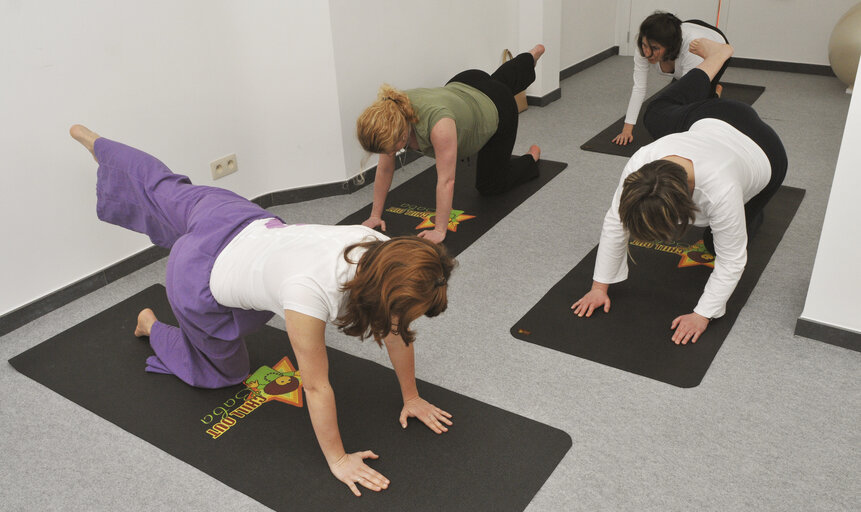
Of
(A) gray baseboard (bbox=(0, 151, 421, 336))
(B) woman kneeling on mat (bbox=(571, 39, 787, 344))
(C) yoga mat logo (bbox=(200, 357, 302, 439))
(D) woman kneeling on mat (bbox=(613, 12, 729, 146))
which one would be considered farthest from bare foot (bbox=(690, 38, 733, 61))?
(C) yoga mat logo (bbox=(200, 357, 302, 439))

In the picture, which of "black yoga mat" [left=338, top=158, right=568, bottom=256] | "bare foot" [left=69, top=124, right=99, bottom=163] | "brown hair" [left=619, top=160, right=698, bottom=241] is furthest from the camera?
"black yoga mat" [left=338, top=158, right=568, bottom=256]

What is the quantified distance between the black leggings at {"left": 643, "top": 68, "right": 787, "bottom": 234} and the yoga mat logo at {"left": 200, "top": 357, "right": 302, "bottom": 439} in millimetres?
1681

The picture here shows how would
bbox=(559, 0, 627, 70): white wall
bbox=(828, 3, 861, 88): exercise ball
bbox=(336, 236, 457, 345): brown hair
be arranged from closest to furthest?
bbox=(336, 236, 457, 345): brown hair, bbox=(828, 3, 861, 88): exercise ball, bbox=(559, 0, 627, 70): white wall

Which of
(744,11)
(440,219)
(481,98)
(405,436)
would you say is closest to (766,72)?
(744,11)

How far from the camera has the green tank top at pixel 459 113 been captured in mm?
2699

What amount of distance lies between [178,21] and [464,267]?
60.8 inches

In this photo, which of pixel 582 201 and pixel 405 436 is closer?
pixel 405 436

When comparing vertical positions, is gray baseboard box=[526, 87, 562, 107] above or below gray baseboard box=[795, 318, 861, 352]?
above

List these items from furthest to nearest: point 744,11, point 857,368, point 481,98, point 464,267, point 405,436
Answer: point 744,11
point 481,98
point 464,267
point 857,368
point 405,436

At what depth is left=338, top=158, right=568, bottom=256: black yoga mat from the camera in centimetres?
302

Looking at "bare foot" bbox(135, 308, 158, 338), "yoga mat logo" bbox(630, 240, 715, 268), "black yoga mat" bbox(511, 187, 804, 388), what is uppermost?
"bare foot" bbox(135, 308, 158, 338)

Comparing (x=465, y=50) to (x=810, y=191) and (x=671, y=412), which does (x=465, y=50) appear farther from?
(x=671, y=412)

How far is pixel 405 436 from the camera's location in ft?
6.25

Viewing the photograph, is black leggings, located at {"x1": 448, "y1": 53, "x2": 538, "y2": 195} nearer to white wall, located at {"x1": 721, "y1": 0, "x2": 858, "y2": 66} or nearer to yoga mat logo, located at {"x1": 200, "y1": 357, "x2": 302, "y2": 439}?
yoga mat logo, located at {"x1": 200, "y1": 357, "x2": 302, "y2": 439}
